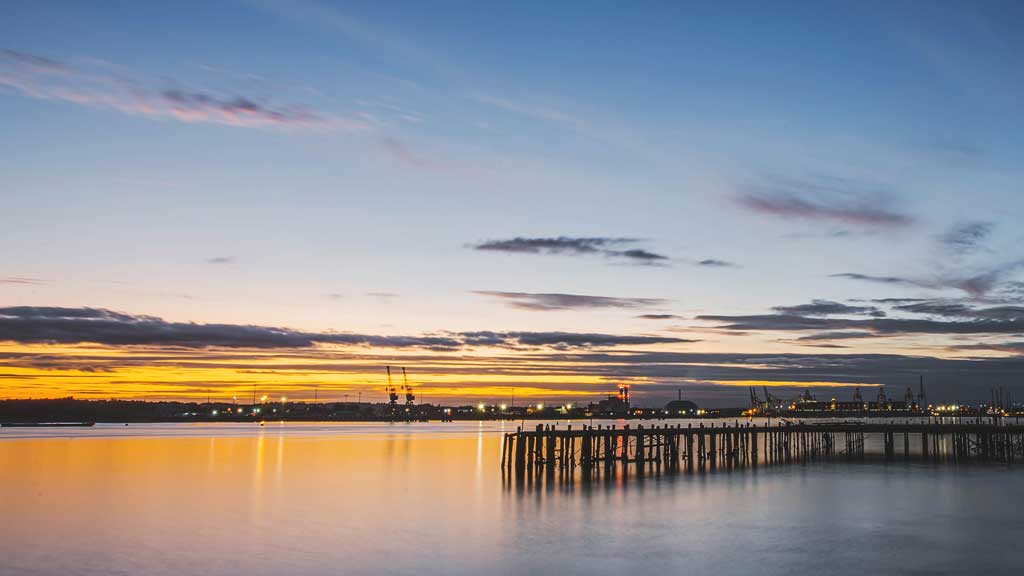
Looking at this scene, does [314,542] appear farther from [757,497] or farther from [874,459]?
[874,459]

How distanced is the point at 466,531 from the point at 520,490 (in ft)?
41.9

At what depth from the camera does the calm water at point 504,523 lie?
96.4 ft

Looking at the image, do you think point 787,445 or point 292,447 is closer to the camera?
point 787,445

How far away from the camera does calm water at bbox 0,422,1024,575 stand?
96.4 ft

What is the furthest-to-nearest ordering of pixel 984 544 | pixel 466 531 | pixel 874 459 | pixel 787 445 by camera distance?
pixel 787 445 → pixel 874 459 → pixel 466 531 → pixel 984 544

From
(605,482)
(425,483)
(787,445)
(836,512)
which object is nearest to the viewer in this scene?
(836,512)

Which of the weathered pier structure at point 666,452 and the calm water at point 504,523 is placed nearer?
the calm water at point 504,523

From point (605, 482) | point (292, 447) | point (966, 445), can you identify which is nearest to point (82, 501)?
point (605, 482)

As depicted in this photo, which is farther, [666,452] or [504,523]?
[666,452]

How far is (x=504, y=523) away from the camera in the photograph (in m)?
37.9

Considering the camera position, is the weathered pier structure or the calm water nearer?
the calm water

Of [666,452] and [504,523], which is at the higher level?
[666,452]

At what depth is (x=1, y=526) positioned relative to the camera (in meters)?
36.6

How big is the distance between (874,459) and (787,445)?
8.21 metres
